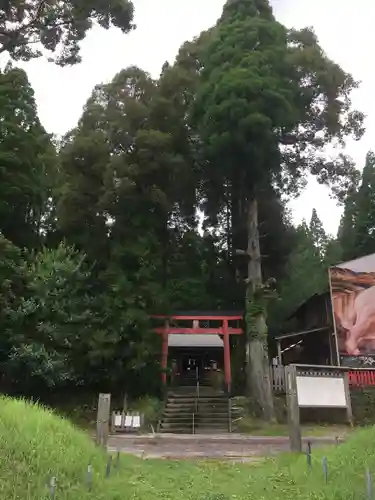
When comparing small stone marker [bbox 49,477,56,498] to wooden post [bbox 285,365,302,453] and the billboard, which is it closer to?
wooden post [bbox 285,365,302,453]

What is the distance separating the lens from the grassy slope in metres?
5.11

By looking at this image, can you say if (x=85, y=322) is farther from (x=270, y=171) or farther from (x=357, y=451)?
(x=357, y=451)

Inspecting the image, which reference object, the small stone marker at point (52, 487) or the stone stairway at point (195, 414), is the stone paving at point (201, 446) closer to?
the stone stairway at point (195, 414)

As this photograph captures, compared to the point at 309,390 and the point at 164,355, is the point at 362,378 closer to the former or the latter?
the point at 164,355

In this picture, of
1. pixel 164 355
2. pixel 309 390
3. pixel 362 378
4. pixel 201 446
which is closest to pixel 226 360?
pixel 164 355

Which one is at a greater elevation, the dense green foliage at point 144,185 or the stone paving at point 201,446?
the dense green foliage at point 144,185

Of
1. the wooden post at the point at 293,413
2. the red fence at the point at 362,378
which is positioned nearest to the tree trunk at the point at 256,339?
the red fence at the point at 362,378

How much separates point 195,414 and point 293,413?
25.2ft

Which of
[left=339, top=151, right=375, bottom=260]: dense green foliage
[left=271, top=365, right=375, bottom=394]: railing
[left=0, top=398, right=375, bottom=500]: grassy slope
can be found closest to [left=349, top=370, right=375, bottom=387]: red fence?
[left=271, top=365, right=375, bottom=394]: railing

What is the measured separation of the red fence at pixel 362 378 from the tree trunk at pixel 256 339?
9.07ft

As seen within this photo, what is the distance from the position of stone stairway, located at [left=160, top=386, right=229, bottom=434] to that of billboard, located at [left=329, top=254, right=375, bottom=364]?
5043 millimetres

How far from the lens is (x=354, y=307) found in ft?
58.6

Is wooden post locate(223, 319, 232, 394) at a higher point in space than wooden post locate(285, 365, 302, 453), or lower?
higher

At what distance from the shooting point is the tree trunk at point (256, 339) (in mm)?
15773
